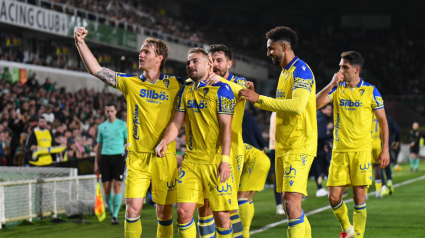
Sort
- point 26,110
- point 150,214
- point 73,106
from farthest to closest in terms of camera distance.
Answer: point 73,106, point 26,110, point 150,214

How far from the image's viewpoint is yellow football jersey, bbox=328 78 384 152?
6.78 metres

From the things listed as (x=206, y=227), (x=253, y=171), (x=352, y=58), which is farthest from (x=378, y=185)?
(x=206, y=227)

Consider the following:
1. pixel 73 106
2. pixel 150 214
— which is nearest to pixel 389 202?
pixel 150 214

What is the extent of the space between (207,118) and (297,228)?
1383 mm

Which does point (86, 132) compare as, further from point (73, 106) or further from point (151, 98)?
point (151, 98)

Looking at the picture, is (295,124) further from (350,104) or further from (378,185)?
(378,185)

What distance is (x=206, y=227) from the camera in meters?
5.29

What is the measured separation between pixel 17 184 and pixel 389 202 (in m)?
7.52

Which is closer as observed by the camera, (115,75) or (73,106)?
(115,75)

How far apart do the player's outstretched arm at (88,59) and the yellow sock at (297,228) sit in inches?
90.5

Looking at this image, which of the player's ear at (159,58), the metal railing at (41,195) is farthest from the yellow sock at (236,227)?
the metal railing at (41,195)

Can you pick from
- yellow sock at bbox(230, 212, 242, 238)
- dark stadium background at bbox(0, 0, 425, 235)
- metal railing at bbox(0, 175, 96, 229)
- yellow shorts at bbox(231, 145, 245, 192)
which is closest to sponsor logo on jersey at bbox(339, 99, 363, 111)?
yellow shorts at bbox(231, 145, 245, 192)

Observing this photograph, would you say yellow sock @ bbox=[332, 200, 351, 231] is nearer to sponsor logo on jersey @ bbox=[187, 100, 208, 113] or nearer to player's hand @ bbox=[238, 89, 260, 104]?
player's hand @ bbox=[238, 89, 260, 104]

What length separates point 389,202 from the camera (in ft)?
37.5
